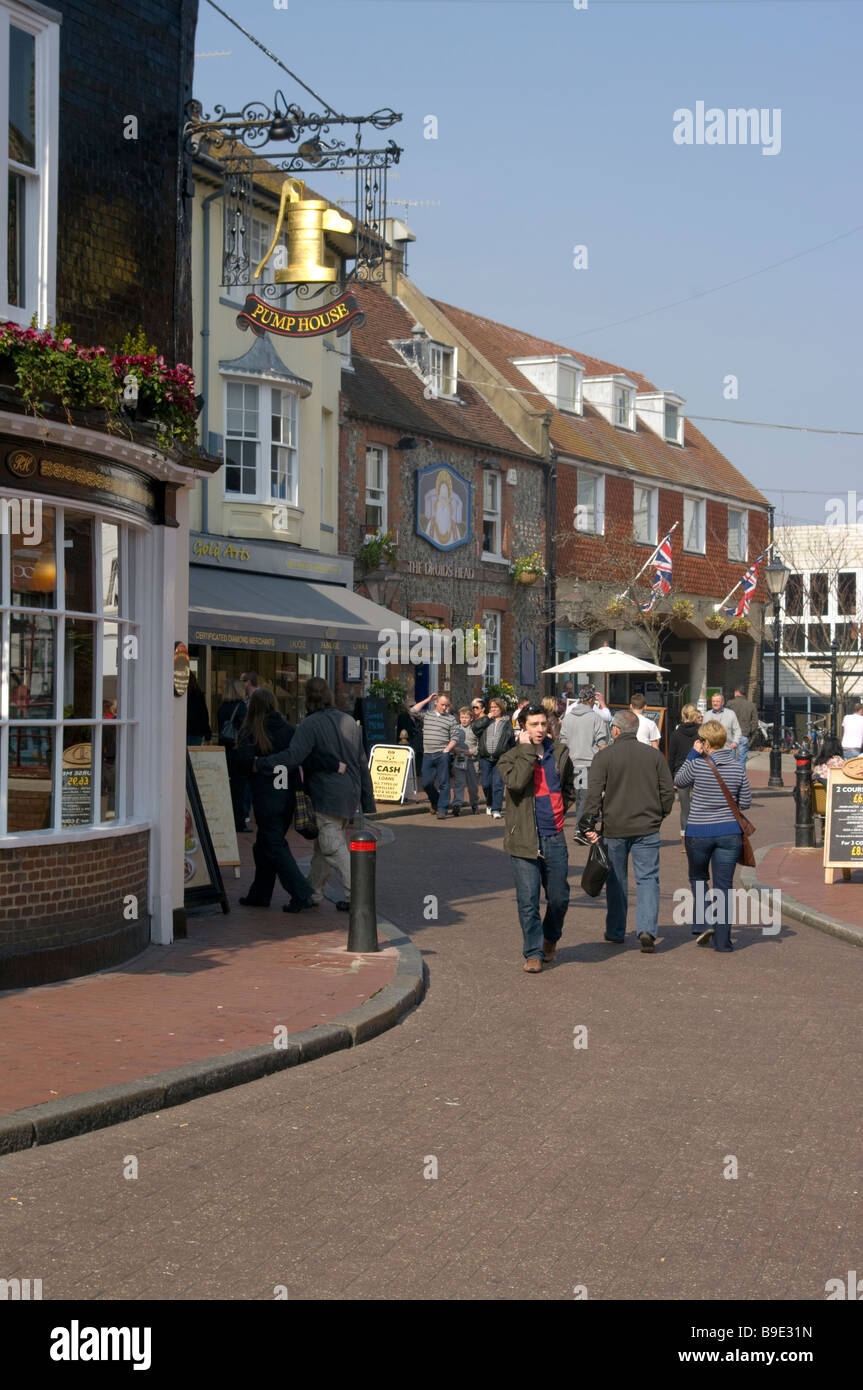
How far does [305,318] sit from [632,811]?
5605 millimetres

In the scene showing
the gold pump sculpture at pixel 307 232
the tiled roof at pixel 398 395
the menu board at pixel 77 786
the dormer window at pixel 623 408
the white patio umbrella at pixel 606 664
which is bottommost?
the menu board at pixel 77 786

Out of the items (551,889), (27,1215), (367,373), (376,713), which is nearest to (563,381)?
(367,373)

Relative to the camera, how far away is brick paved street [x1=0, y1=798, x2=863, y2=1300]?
4.61m

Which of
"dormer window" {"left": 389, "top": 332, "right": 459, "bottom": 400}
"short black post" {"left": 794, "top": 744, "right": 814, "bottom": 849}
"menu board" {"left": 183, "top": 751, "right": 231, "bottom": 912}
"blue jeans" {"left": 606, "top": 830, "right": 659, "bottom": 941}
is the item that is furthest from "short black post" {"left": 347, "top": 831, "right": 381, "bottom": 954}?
"dormer window" {"left": 389, "top": 332, "right": 459, "bottom": 400}

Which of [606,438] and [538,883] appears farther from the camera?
[606,438]

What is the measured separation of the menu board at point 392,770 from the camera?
74.3 ft

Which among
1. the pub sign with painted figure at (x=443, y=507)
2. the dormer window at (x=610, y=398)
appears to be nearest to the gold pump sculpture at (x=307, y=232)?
the pub sign with painted figure at (x=443, y=507)

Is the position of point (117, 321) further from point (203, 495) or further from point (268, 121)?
point (203, 495)

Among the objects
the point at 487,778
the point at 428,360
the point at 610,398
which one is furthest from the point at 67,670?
the point at 610,398

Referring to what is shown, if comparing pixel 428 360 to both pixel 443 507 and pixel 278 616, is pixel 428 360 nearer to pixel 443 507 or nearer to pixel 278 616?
pixel 443 507

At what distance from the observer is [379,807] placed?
22.0m

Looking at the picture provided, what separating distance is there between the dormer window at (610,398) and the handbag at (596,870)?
30.3 m

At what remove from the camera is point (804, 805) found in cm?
1795

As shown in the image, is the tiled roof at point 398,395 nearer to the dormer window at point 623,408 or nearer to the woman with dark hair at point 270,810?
the dormer window at point 623,408
